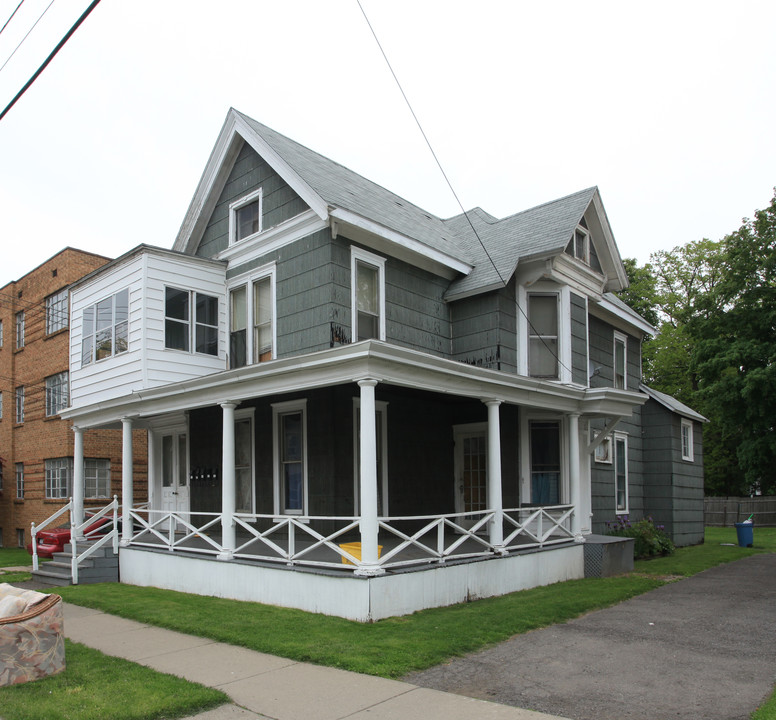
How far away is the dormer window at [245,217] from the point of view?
589 inches

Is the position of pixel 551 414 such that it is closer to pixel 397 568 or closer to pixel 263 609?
pixel 397 568

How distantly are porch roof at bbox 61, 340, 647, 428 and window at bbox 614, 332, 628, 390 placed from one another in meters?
4.44

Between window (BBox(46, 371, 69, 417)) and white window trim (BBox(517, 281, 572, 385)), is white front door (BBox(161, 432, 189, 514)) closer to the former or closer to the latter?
window (BBox(46, 371, 69, 417))

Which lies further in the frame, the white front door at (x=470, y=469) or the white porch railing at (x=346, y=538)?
the white front door at (x=470, y=469)

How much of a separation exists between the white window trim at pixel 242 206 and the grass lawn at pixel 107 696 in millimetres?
9276

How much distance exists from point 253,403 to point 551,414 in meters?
6.21

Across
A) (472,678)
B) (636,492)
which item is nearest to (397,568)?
(472,678)

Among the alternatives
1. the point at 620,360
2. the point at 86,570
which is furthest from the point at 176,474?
the point at 620,360

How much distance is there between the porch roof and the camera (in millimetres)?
9977

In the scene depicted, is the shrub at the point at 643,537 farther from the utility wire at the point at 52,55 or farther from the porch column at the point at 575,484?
the utility wire at the point at 52,55

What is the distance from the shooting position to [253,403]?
14594 mm

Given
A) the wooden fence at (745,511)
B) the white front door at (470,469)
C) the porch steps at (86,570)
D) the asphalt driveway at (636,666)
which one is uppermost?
the white front door at (470,469)

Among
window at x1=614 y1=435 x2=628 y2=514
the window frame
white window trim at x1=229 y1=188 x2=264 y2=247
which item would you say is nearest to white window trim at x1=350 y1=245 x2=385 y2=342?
white window trim at x1=229 y1=188 x2=264 y2=247

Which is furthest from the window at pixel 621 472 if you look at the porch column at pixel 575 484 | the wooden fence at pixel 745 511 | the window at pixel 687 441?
the wooden fence at pixel 745 511
